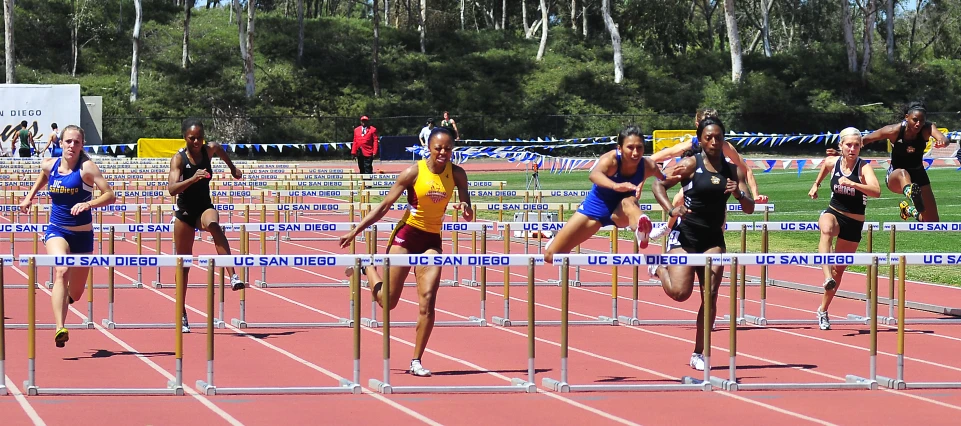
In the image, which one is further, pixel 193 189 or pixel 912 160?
pixel 912 160

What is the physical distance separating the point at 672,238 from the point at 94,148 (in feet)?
139

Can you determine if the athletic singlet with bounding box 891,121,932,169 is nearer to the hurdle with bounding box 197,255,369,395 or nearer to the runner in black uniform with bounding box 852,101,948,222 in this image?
the runner in black uniform with bounding box 852,101,948,222

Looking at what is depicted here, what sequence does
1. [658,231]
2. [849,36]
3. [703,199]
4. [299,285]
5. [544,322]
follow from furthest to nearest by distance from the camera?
[849,36]
[299,285]
[544,322]
[658,231]
[703,199]

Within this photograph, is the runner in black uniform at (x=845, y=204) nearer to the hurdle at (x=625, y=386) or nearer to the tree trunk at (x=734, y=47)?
the hurdle at (x=625, y=386)

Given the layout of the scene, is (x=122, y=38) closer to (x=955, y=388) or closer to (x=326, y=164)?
(x=326, y=164)

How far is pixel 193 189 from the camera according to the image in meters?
11.3

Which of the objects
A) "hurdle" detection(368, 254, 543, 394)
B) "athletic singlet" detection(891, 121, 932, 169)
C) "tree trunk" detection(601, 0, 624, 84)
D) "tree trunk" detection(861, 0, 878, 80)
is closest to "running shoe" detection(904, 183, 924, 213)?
"athletic singlet" detection(891, 121, 932, 169)

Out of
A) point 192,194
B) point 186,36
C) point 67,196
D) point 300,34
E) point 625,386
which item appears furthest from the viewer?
point 300,34

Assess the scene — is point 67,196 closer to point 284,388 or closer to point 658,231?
point 284,388

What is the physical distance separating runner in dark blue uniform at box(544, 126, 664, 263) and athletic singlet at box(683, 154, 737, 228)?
38cm

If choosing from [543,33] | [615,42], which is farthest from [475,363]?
[543,33]

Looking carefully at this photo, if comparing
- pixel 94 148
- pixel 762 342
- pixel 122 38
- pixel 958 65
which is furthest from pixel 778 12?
pixel 762 342

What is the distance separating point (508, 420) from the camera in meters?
7.62

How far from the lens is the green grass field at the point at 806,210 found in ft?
59.5
